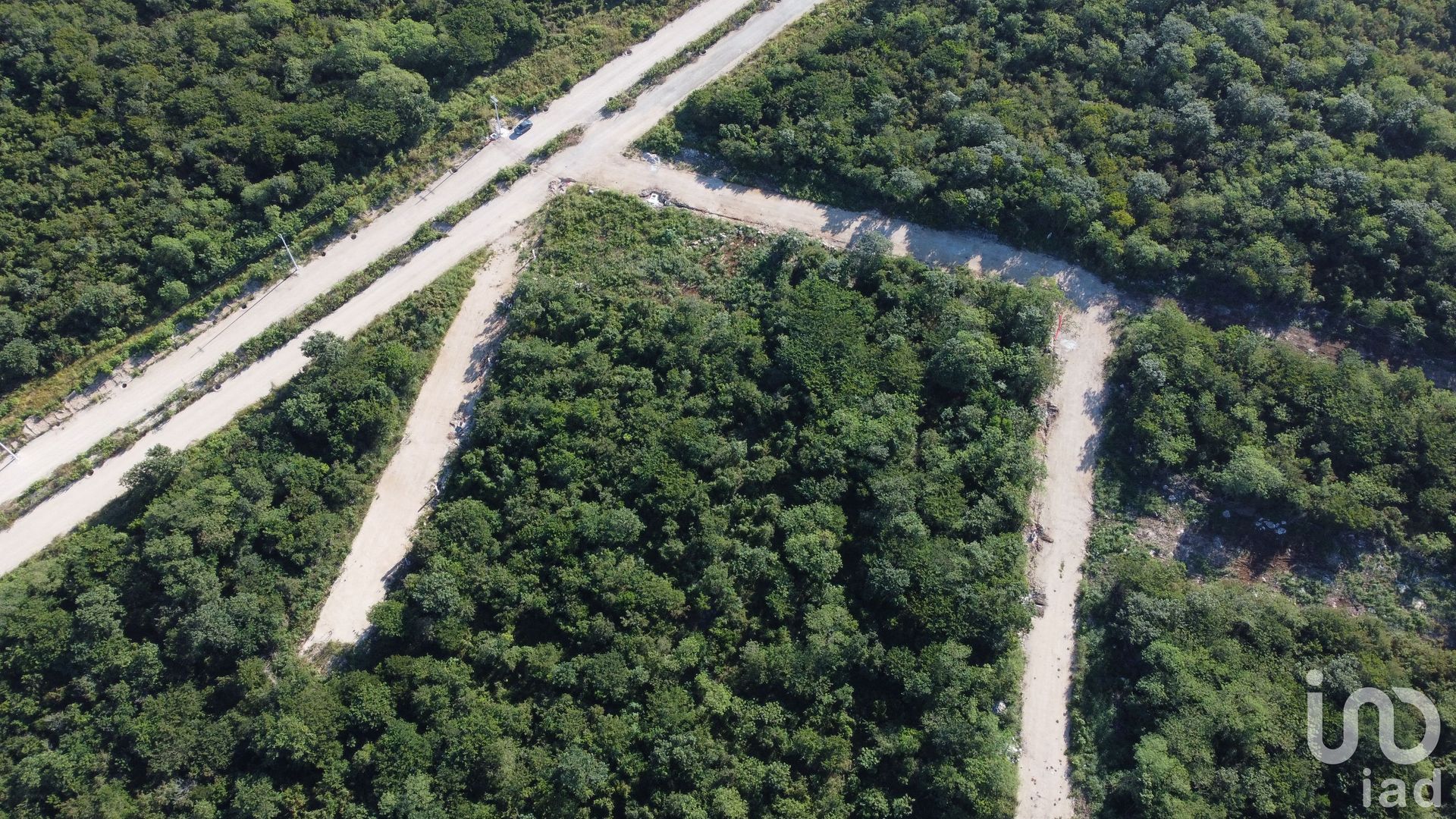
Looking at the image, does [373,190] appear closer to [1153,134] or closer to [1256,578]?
[1153,134]

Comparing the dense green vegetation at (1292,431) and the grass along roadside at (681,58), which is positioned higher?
the grass along roadside at (681,58)

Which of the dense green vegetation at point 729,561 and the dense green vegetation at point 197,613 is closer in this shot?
the dense green vegetation at point 197,613

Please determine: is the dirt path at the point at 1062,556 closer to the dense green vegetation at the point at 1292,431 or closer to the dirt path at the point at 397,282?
the dense green vegetation at the point at 1292,431

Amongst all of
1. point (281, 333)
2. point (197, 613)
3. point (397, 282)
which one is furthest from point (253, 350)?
point (197, 613)

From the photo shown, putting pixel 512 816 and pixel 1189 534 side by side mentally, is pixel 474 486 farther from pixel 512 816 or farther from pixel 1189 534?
pixel 1189 534

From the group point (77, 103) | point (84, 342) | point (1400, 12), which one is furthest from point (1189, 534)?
point (77, 103)

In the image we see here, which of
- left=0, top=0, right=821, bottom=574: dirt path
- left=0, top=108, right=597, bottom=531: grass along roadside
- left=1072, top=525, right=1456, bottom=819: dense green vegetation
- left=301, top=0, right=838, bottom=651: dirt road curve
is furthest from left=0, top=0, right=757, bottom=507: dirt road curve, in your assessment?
left=1072, top=525, right=1456, bottom=819: dense green vegetation

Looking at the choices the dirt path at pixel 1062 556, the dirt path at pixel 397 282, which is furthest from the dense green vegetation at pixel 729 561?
the dirt path at pixel 397 282
